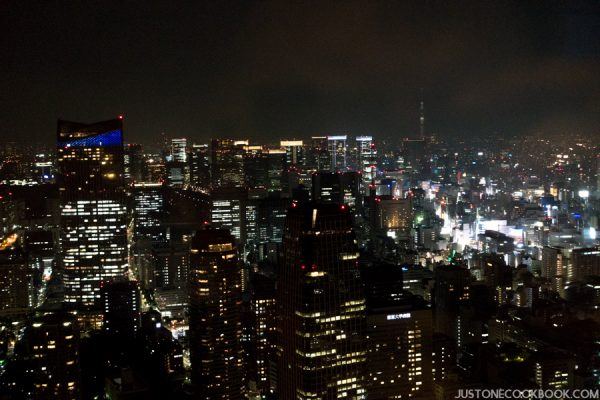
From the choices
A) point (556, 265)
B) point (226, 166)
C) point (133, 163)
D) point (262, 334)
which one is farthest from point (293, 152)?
point (262, 334)

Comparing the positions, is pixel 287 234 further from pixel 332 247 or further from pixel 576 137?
pixel 576 137

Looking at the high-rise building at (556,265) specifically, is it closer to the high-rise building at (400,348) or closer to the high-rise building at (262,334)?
the high-rise building at (400,348)

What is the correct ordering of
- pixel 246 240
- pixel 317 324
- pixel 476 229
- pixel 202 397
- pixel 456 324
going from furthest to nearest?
pixel 476 229 < pixel 246 240 < pixel 456 324 < pixel 202 397 < pixel 317 324

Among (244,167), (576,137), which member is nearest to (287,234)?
(576,137)

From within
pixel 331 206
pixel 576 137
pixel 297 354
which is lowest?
pixel 297 354

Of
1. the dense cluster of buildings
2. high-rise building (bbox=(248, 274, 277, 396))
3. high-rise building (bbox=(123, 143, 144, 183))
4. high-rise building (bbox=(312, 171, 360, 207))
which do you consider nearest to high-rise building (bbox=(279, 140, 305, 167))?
the dense cluster of buildings

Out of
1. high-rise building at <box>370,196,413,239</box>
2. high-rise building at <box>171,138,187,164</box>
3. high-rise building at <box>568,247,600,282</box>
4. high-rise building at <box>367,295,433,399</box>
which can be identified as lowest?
high-rise building at <box>367,295,433,399</box>

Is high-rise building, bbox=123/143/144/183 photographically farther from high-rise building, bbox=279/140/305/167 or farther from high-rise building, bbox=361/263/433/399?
high-rise building, bbox=361/263/433/399
